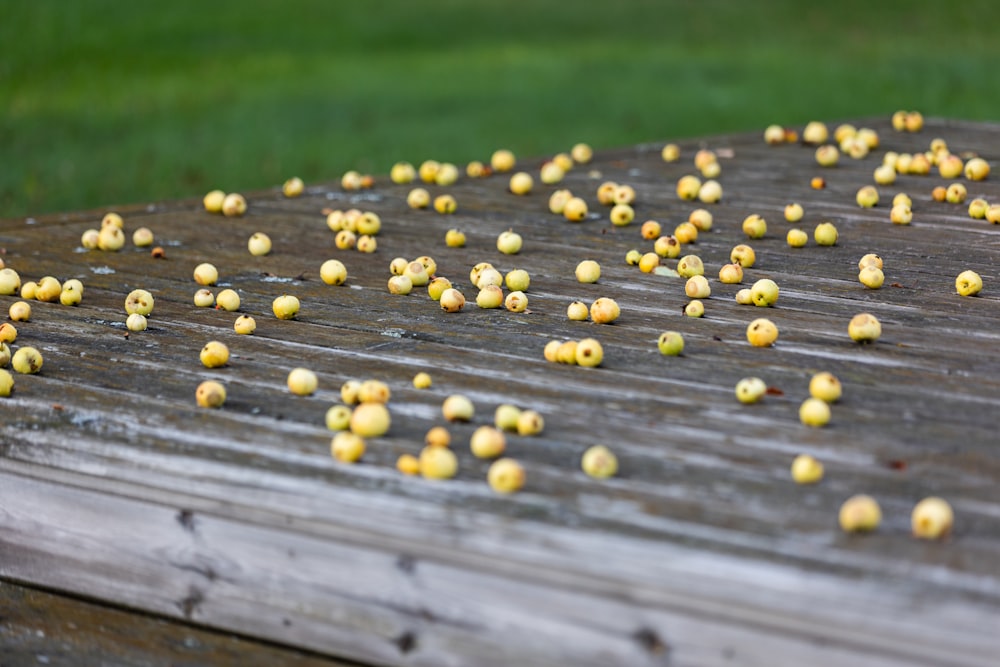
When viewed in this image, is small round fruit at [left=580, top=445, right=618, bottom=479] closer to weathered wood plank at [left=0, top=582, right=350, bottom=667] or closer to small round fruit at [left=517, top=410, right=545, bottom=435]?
small round fruit at [left=517, top=410, right=545, bottom=435]

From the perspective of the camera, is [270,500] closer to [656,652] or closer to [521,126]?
[656,652]

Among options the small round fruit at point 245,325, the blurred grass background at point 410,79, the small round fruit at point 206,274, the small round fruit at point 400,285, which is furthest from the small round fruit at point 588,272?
the blurred grass background at point 410,79

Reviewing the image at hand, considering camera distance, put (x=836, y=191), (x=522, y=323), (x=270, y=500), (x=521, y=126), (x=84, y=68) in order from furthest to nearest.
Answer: (x=84, y=68) → (x=521, y=126) → (x=836, y=191) → (x=522, y=323) → (x=270, y=500)

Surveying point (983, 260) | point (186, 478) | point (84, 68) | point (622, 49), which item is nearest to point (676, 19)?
point (622, 49)

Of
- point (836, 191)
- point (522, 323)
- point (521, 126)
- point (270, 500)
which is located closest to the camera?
point (270, 500)

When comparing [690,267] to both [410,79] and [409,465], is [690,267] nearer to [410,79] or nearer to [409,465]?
[409,465]

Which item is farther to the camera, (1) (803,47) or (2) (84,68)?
(1) (803,47)
